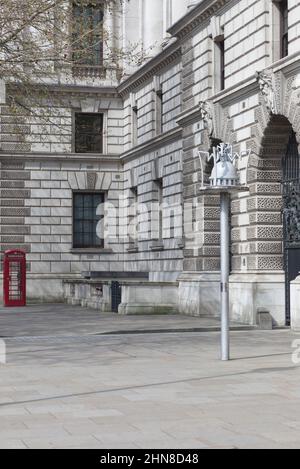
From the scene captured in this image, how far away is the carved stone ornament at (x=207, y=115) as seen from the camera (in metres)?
27.1

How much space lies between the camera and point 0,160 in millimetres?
39312

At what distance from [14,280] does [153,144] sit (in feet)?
25.4

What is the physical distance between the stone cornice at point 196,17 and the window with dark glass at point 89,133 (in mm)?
11142

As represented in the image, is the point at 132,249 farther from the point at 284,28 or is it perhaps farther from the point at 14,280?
the point at 284,28

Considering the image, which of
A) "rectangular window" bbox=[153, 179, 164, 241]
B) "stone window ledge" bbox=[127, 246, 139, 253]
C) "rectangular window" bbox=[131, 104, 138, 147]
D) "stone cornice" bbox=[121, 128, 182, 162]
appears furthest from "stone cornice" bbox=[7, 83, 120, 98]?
"stone window ledge" bbox=[127, 246, 139, 253]

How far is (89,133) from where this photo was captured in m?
41.2

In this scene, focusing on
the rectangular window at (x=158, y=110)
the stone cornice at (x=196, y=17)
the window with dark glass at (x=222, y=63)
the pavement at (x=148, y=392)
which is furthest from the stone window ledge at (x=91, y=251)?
the pavement at (x=148, y=392)

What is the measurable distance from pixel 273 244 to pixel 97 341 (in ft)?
21.8

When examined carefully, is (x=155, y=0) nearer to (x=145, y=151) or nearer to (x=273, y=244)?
(x=145, y=151)

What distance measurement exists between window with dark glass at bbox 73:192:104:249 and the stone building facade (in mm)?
299

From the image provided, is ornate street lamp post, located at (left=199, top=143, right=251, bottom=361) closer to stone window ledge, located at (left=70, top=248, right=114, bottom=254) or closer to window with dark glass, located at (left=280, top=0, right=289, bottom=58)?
window with dark glass, located at (left=280, top=0, right=289, bottom=58)

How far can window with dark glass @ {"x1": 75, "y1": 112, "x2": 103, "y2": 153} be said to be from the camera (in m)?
41.0

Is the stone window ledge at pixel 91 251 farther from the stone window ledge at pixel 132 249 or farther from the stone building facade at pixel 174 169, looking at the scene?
the stone window ledge at pixel 132 249

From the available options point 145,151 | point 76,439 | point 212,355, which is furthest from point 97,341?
point 145,151
